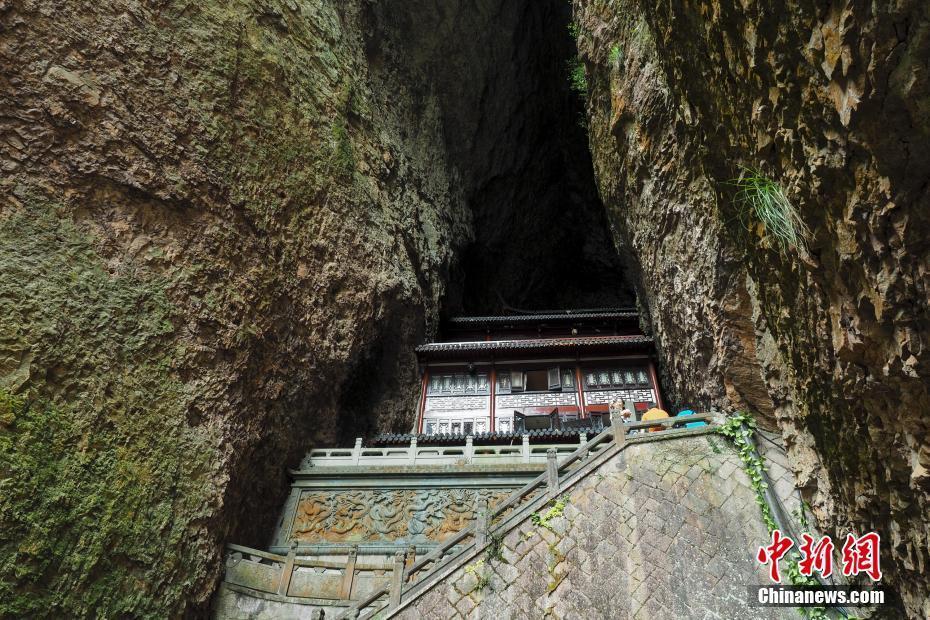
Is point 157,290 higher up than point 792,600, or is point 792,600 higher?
point 157,290

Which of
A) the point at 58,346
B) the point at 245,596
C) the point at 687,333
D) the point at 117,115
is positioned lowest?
the point at 245,596

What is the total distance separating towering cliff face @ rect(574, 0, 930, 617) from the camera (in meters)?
3.02

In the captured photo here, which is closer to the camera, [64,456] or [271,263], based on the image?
[64,456]

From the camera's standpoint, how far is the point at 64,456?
7.69 m

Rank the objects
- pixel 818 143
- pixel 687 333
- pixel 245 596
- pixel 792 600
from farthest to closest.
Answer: pixel 687 333 < pixel 245 596 < pixel 792 600 < pixel 818 143

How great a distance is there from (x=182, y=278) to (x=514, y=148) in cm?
1847

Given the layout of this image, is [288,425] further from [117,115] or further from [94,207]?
[117,115]

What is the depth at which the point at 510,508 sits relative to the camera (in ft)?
30.2

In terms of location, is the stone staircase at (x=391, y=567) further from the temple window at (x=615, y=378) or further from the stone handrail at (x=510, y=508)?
the temple window at (x=615, y=378)

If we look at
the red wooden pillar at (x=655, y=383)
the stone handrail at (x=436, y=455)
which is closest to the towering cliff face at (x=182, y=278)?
the stone handrail at (x=436, y=455)

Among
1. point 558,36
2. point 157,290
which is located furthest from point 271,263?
point 558,36

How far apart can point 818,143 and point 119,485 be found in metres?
10.2

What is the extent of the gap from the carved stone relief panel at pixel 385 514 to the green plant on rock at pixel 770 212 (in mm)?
8837

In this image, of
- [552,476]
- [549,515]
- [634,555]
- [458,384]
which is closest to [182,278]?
[552,476]
